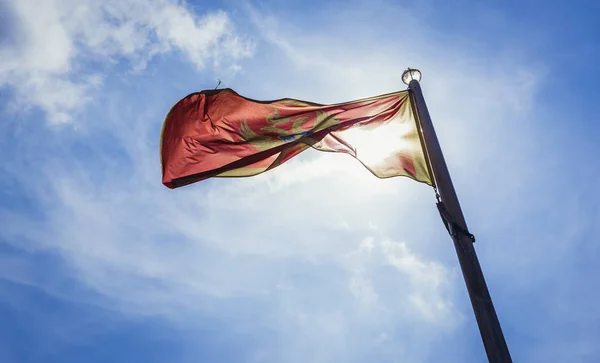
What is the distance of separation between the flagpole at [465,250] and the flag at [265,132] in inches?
47.4

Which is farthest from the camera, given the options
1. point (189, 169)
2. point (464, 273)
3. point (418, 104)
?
point (189, 169)

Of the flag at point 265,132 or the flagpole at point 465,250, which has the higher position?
the flag at point 265,132

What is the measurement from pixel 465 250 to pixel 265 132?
212 inches

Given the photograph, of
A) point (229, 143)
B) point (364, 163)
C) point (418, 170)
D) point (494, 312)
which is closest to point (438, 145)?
point (418, 170)

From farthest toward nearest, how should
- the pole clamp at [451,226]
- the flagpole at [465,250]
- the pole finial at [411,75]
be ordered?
the pole finial at [411,75]
the pole clamp at [451,226]
the flagpole at [465,250]

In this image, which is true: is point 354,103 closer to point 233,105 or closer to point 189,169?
point 233,105

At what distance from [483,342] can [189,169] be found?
6951mm

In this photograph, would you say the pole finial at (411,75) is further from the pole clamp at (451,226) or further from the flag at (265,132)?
the pole clamp at (451,226)

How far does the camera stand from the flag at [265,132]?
8.89 meters

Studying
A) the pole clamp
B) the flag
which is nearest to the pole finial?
the flag

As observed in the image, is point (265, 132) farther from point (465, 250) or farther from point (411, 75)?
point (465, 250)

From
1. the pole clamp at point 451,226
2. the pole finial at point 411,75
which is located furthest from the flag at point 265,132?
the pole clamp at point 451,226

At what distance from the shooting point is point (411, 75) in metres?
8.68

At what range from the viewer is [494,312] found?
5.32 m
